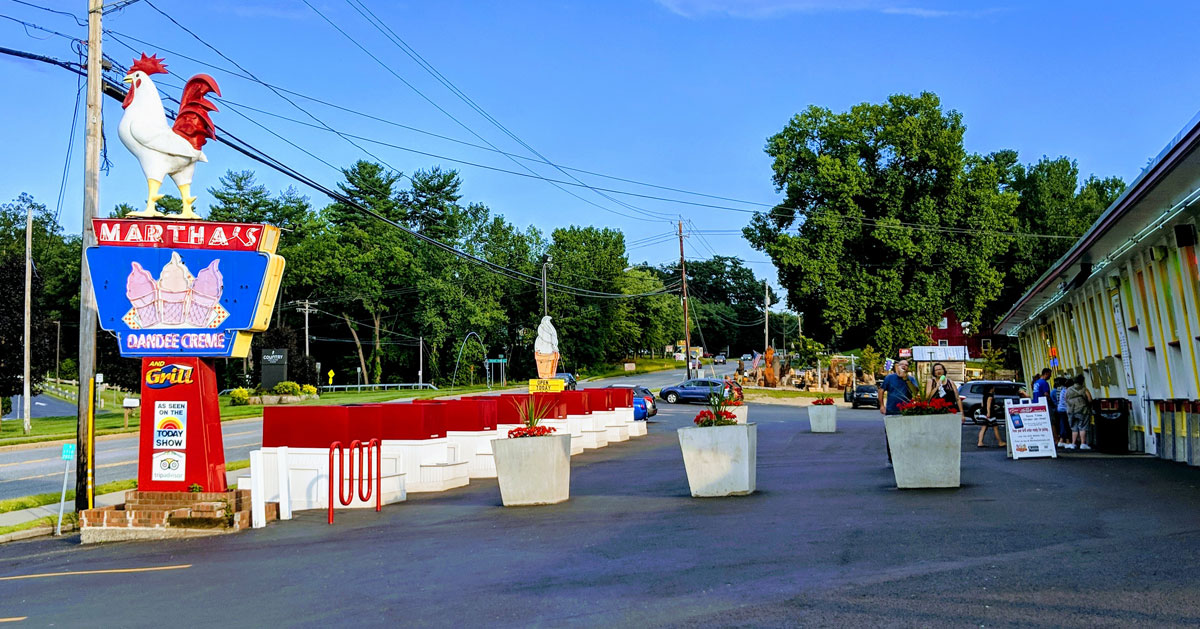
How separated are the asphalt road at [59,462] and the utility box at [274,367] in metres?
21.7

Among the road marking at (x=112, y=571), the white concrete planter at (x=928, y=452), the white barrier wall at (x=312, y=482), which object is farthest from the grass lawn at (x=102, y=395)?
the white concrete planter at (x=928, y=452)

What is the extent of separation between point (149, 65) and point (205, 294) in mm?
3730

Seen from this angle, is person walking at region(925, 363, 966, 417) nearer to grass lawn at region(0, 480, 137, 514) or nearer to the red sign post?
the red sign post

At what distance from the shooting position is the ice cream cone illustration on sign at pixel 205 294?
14578 mm

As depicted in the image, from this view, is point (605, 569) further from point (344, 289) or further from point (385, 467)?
point (344, 289)

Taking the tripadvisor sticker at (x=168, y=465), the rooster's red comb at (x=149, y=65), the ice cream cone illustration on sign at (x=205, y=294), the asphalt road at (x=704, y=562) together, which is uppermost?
the rooster's red comb at (x=149, y=65)

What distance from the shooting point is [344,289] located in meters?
83.4

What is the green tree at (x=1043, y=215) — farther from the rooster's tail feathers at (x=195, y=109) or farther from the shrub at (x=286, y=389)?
the rooster's tail feathers at (x=195, y=109)

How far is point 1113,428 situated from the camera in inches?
748

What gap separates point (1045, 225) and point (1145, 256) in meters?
56.9

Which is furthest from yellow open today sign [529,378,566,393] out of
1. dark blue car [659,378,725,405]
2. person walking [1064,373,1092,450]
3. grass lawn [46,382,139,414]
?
grass lawn [46,382,139,414]

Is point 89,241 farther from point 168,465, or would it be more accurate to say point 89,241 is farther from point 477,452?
point 477,452

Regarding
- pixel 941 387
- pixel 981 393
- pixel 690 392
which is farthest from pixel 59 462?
pixel 690 392

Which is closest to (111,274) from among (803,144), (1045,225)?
(803,144)
